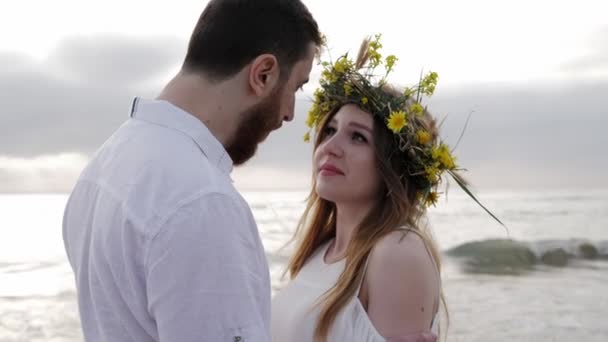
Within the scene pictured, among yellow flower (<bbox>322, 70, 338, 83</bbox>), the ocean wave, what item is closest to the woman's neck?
yellow flower (<bbox>322, 70, 338, 83</bbox>)

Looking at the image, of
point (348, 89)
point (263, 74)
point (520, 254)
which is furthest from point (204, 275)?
point (520, 254)

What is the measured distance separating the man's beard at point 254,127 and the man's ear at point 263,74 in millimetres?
24

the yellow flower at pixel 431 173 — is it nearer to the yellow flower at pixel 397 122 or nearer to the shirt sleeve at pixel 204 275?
the yellow flower at pixel 397 122

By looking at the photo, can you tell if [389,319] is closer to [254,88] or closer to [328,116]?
[328,116]

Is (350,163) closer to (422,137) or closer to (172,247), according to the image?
(422,137)

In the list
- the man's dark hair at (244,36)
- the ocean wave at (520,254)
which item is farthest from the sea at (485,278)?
the man's dark hair at (244,36)

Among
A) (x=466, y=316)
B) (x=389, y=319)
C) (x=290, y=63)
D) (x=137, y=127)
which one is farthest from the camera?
(x=466, y=316)

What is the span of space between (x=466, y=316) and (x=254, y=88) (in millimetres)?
9327

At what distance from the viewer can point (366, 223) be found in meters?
3.49

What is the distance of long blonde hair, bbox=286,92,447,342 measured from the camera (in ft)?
10.5

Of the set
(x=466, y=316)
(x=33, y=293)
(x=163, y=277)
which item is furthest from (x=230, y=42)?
(x=33, y=293)

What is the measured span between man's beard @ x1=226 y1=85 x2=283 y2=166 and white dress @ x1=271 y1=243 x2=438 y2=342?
58.8 inches

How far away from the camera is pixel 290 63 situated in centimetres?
185

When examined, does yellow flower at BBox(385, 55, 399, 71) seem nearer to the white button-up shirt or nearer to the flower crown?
the flower crown
